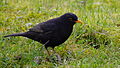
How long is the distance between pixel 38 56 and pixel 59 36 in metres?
0.55

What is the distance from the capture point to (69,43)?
621cm

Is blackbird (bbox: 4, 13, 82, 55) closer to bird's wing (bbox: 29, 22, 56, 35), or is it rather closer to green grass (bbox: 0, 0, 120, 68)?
bird's wing (bbox: 29, 22, 56, 35)

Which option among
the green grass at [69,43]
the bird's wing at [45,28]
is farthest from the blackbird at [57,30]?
the green grass at [69,43]

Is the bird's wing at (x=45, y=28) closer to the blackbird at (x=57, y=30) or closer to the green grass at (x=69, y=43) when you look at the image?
the blackbird at (x=57, y=30)

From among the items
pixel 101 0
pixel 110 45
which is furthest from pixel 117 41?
pixel 101 0

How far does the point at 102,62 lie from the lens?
16.5 ft

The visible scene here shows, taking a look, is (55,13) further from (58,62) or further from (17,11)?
(58,62)

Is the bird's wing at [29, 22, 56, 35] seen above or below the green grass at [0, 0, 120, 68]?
above

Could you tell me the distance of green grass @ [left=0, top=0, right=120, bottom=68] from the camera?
200 inches

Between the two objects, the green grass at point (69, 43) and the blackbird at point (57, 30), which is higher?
the blackbird at point (57, 30)

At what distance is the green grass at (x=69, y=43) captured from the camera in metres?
5.09

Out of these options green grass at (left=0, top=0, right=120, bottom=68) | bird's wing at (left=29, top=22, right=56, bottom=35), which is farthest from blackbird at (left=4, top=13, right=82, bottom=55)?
green grass at (left=0, top=0, right=120, bottom=68)

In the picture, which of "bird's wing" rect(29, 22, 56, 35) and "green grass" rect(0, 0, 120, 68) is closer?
"green grass" rect(0, 0, 120, 68)

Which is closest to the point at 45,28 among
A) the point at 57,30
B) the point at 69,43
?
the point at 57,30
